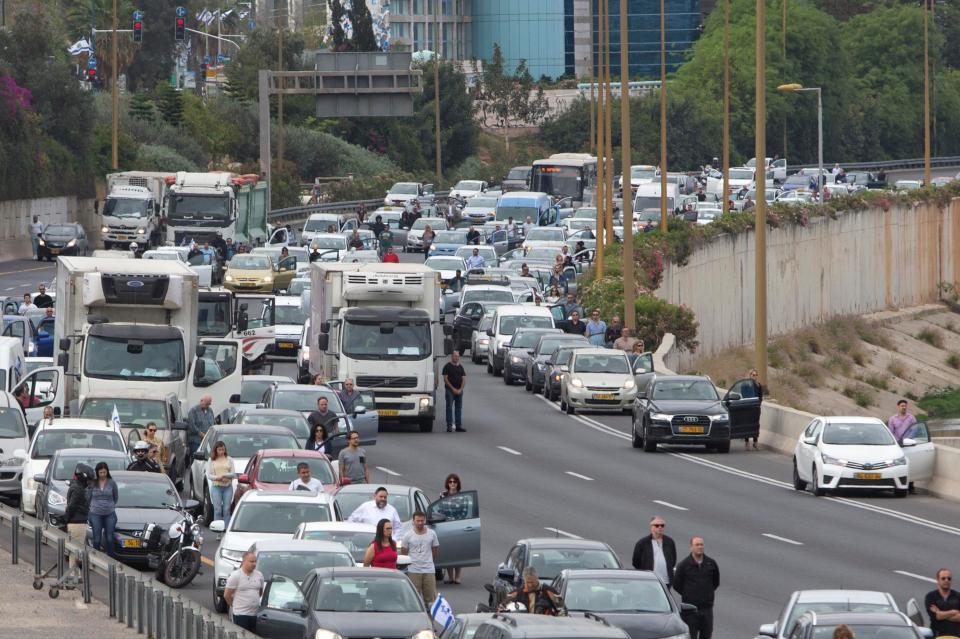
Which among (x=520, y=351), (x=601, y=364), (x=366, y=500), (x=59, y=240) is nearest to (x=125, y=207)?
(x=59, y=240)

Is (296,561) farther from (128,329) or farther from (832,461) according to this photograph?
(832,461)

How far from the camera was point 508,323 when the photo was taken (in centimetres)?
5159

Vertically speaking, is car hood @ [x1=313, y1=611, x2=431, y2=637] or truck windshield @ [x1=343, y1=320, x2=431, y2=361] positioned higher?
truck windshield @ [x1=343, y1=320, x2=431, y2=361]

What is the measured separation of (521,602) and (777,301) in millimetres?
63637

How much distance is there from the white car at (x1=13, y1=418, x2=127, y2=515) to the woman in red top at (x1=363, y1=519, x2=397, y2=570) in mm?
8717

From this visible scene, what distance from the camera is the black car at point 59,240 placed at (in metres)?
75.1

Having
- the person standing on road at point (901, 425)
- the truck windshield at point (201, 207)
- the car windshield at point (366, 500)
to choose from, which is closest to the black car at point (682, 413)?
the person standing on road at point (901, 425)

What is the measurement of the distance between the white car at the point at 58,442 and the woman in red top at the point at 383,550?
8.72 meters

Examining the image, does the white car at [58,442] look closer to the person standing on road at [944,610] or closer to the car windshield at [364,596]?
the car windshield at [364,596]

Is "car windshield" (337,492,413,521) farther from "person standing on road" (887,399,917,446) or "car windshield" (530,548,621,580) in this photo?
"person standing on road" (887,399,917,446)

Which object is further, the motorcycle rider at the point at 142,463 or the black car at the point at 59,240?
the black car at the point at 59,240

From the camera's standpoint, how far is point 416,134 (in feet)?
437

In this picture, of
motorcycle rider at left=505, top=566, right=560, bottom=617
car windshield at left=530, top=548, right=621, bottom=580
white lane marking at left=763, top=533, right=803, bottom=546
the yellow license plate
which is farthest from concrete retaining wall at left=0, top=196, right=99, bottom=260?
motorcycle rider at left=505, top=566, right=560, bottom=617

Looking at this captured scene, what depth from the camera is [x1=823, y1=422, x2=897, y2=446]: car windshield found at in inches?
1325
